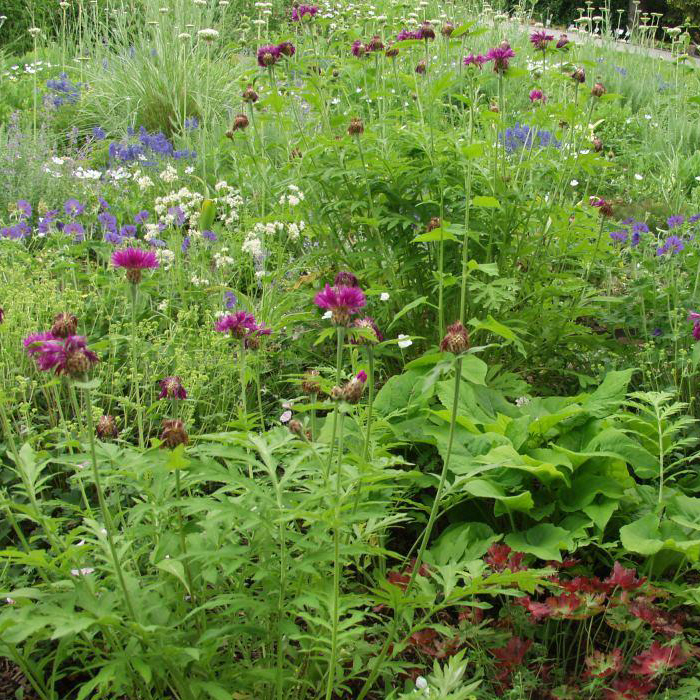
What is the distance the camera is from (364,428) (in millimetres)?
1978

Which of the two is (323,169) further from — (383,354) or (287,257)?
(287,257)

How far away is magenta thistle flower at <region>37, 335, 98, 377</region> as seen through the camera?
1264mm

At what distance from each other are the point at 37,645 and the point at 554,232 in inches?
83.1

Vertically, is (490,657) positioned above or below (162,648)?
below

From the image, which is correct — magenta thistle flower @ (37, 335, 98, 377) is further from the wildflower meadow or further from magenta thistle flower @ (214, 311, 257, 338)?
magenta thistle flower @ (214, 311, 257, 338)

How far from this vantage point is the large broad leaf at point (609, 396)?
229 cm

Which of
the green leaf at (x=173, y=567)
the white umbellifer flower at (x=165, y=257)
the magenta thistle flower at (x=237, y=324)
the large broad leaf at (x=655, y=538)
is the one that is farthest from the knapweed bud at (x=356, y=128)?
the green leaf at (x=173, y=567)

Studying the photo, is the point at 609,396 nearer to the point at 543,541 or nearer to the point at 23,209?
the point at 543,541

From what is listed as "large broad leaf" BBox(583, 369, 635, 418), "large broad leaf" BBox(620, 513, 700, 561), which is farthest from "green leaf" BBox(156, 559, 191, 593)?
"large broad leaf" BBox(583, 369, 635, 418)

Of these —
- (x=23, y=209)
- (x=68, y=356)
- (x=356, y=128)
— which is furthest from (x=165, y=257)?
(x=68, y=356)

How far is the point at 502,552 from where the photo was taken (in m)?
1.91

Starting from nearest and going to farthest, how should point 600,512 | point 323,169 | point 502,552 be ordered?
1. point 502,552
2. point 600,512
3. point 323,169

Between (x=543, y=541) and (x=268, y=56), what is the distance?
1942 millimetres

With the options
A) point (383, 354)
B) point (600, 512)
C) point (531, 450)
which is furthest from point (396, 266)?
point (600, 512)
